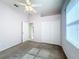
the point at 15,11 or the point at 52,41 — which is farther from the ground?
the point at 15,11

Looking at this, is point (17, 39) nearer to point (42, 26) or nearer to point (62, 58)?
point (42, 26)

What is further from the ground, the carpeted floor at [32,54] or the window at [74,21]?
the window at [74,21]

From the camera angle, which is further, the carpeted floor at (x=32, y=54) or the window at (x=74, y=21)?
the carpeted floor at (x=32, y=54)

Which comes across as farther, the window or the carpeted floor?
the carpeted floor

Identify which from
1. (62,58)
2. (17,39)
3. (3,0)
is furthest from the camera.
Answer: (17,39)

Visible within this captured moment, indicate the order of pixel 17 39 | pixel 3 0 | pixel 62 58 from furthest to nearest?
pixel 17 39, pixel 3 0, pixel 62 58

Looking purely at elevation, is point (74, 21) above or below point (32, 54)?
above

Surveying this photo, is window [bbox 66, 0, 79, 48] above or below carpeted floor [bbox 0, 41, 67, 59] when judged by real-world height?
above

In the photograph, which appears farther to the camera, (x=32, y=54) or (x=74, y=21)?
(x=32, y=54)

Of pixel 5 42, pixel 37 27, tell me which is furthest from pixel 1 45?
pixel 37 27

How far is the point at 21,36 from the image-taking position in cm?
557

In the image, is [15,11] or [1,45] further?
[15,11]

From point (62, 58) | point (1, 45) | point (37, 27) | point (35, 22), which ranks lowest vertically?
point (62, 58)

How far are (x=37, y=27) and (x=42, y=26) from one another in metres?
0.56
